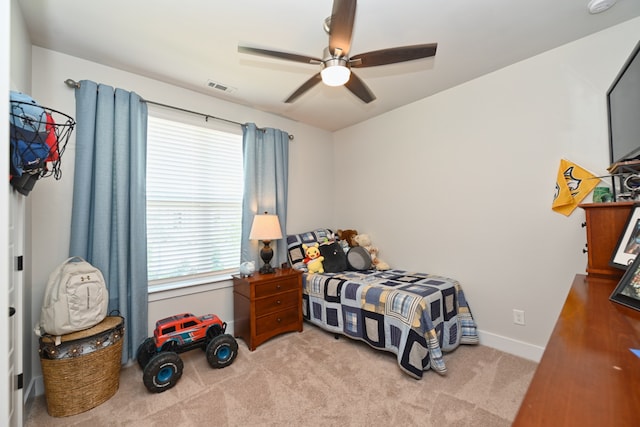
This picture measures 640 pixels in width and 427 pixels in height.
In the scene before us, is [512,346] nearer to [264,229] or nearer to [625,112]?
[625,112]

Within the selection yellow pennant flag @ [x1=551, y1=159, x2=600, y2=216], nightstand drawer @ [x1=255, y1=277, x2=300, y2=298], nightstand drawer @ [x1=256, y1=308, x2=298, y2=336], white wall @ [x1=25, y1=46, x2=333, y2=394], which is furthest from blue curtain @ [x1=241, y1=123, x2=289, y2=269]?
yellow pennant flag @ [x1=551, y1=159, x2=600, y2=216]

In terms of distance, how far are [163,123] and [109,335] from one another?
1.82m

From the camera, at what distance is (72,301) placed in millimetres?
1710

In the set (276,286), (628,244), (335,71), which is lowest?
(276,286)

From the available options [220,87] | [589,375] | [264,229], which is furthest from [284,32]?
[589,375]

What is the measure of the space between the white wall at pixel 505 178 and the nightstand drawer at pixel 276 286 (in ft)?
4.04

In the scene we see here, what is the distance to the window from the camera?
8.08 feet

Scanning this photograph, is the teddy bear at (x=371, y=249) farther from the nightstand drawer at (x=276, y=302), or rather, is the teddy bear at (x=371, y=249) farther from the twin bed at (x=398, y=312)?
the nightstand drawer at (x=276, y=302)

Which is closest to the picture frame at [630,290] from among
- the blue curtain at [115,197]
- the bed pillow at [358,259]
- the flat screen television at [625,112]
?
the flat screen television at [625,112]

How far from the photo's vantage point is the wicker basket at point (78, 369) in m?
1.64

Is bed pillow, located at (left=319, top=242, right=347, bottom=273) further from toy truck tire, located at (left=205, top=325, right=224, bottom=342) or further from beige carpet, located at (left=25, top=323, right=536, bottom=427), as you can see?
toy truck tire, located at (left=205, top=325, right=224, bottom=342)

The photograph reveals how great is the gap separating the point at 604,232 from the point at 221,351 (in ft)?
8.74

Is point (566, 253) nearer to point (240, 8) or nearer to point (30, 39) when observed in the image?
point (240, 8)

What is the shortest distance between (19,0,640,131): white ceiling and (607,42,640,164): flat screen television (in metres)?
0.48
